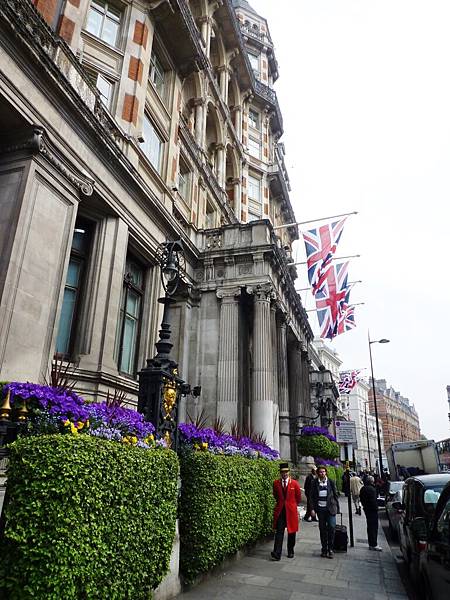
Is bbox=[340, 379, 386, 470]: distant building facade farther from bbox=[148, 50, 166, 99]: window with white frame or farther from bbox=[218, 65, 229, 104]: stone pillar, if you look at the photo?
bbox=[148, 50, 166, 99]: window with white frame

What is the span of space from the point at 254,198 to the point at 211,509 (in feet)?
93.7

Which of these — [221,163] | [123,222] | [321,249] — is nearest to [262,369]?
[321,249]

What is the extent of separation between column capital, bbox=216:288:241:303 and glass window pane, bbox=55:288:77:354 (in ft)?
21.8

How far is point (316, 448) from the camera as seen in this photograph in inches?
757

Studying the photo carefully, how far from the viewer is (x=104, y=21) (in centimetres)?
1565

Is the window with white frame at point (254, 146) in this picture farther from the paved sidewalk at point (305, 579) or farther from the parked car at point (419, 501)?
the parked car at point (419, 501)

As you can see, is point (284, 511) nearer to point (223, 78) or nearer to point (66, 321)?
point (66, 321)

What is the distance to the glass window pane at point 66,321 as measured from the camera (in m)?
11.6

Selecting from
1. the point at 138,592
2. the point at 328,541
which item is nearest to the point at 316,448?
the point at 328,541

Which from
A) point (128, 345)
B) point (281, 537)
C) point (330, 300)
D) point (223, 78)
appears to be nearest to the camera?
point (281, 537)

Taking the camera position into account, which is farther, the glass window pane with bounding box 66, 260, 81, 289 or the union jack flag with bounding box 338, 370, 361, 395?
the union jack flag with bounding box 338, 370, 361, 395

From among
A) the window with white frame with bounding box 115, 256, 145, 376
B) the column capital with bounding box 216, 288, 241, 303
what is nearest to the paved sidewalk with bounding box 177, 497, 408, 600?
the window with white frame with bounding box 115, 256, 145, 376

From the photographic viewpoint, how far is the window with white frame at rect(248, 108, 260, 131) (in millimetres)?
35125

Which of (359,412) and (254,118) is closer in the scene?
(254,118)
